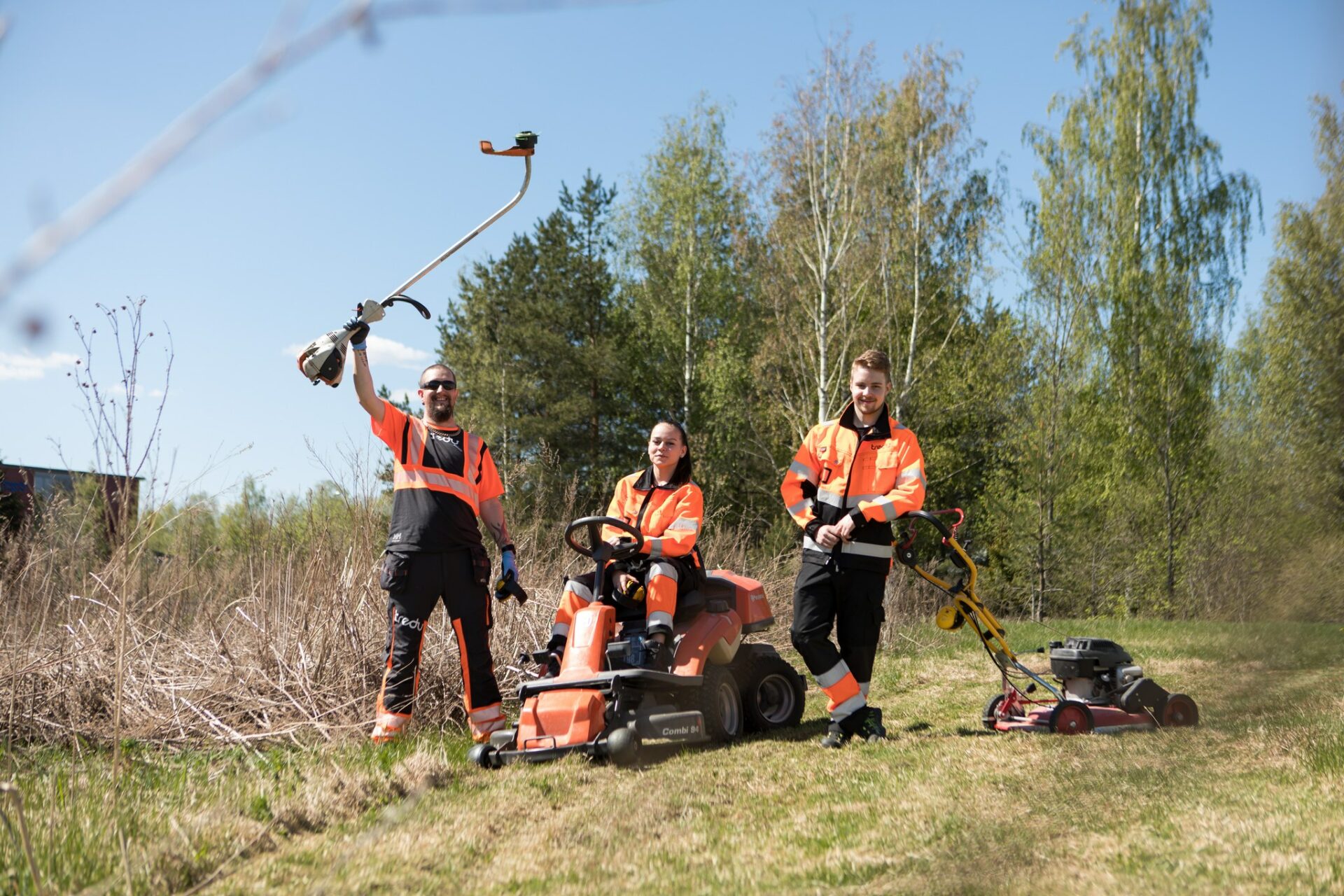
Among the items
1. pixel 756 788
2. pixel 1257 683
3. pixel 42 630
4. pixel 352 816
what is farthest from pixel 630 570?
pixel 1257 683

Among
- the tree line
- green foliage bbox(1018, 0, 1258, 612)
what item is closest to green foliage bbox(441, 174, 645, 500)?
the tree line

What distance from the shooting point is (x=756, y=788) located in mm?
4156

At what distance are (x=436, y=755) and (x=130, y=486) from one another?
5.64 ft

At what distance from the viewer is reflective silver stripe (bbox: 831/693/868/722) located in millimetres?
5266

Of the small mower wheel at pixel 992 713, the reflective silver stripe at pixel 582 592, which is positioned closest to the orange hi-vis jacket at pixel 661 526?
the reflective silver stripe at pixel 582 592

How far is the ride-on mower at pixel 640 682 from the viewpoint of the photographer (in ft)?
15.5

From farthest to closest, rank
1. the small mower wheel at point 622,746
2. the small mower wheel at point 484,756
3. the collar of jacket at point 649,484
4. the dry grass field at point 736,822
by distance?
1. the collar of jacket at point 649,484
2. the small mower wheel at point 484,756
3. the small mower wheel at point 622,746
4. the dry grass field at point 736,822

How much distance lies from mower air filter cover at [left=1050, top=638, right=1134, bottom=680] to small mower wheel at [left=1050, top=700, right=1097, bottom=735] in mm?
258

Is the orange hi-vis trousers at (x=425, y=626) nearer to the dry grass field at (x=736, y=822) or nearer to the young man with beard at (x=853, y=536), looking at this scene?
the dry grass field at (x=736, y=822)

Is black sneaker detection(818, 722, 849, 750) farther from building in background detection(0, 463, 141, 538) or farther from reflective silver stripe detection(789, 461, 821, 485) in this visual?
building in background detection(0, 463, 141, 538)

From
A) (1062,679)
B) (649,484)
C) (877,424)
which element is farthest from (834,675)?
(649,484)

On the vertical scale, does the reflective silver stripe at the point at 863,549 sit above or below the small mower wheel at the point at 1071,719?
above

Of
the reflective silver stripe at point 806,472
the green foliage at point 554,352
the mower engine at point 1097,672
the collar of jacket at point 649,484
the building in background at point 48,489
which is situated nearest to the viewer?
the building in background at point 48,489

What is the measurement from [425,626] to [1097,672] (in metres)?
3.34
